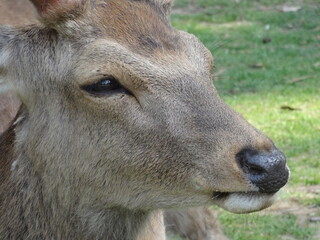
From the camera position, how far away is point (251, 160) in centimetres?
399

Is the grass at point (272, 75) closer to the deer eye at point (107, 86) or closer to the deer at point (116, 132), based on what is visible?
the deer at point (116, 132)

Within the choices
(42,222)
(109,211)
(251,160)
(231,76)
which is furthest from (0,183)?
(231,76)

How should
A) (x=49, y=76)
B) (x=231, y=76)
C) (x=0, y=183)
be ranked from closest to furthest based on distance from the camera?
(x=49, y=76) → (x=0, y=183) → (x=231, y=76)

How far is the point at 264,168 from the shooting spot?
398 cm

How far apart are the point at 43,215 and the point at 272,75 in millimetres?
6802

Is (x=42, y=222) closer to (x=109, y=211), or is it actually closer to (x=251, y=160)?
(x=109, y=211)

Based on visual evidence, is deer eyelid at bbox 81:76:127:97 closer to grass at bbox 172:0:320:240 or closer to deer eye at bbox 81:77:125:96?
deer eye at bbox 81:77:125:96

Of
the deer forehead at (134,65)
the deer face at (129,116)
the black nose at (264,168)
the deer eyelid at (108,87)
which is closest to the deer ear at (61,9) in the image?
the deer face at (129,116)

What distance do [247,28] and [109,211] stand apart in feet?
30.1

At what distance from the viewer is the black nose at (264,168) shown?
3.99 metres

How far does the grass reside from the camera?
7.24 m

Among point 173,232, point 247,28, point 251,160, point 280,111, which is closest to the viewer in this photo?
point 251,160

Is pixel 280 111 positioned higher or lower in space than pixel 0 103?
lower

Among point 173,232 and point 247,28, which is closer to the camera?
point 173,232
